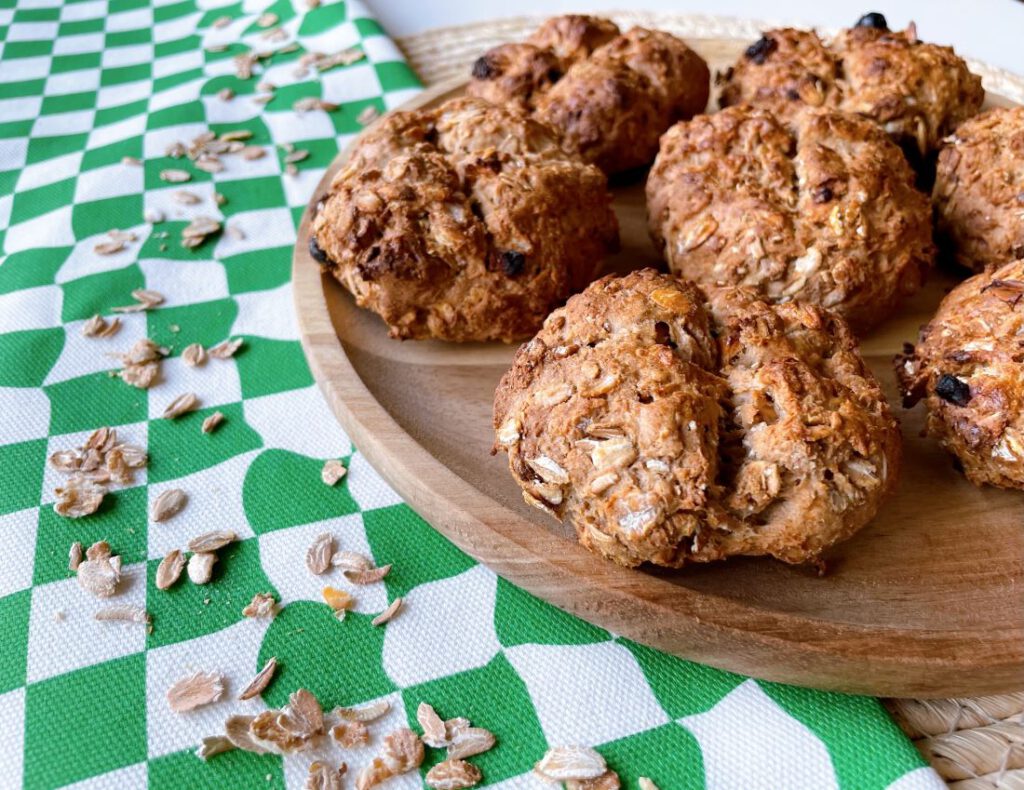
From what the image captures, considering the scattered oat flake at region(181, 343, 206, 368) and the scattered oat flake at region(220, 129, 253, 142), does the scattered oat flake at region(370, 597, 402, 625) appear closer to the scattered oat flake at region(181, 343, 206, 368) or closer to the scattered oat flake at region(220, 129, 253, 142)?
the scattered oat flake at region(181, 343, 206, 368)

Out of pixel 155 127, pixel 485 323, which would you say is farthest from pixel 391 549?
pixel 155 127

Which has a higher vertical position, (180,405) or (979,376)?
(979,376)

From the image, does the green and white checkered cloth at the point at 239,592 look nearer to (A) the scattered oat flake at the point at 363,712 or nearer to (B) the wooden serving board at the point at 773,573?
(A) the scattered oat flake at the point at 363,712

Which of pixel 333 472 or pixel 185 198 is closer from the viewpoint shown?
pixel 333 472

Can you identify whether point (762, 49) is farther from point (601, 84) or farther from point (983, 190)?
point (983, 190)

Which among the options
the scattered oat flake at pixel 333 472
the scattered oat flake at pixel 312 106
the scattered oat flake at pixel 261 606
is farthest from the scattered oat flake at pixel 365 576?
the scattered oat flake at pixel 312 106

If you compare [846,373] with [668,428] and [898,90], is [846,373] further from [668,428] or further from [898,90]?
[898,90]

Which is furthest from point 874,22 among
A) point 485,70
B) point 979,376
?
point 979,376
